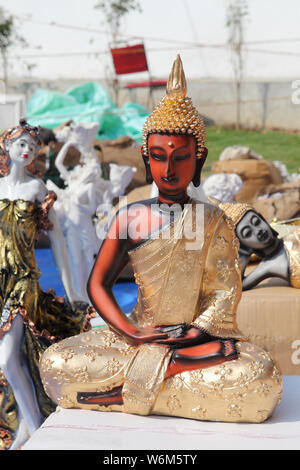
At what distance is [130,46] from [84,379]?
8700 mm

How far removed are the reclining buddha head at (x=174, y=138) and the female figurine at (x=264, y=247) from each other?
3.81ft

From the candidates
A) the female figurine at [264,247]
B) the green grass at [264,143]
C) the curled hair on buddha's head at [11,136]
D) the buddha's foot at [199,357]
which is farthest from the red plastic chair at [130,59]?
the buddha's foot at [199,357]

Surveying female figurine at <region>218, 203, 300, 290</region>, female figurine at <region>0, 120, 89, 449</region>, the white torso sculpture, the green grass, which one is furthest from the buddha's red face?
the green grass

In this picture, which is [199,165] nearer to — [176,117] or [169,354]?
[176,117]

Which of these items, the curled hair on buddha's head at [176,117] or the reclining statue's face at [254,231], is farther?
the reclining statue's face at [254,231]

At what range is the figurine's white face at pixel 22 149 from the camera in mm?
2867

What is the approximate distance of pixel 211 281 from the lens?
2.20m

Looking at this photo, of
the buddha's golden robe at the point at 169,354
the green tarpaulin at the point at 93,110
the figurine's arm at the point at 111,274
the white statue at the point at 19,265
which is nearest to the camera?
the buddha's golden robe at the point at 169,354

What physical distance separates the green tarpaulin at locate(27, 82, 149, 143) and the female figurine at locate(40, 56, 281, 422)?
9019mm

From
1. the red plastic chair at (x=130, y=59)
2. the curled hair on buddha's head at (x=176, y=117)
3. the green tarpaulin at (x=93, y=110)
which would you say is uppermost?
the red plastic chair at (x=130, y=59)

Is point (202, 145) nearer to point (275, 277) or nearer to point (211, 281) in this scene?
point (211, 281)

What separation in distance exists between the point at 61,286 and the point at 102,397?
3.98 metres

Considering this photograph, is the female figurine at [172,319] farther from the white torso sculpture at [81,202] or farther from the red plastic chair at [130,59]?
the red plastic chair at [130,59]

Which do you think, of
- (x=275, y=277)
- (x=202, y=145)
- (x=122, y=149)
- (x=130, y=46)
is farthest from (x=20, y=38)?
(x=202, y=145)
